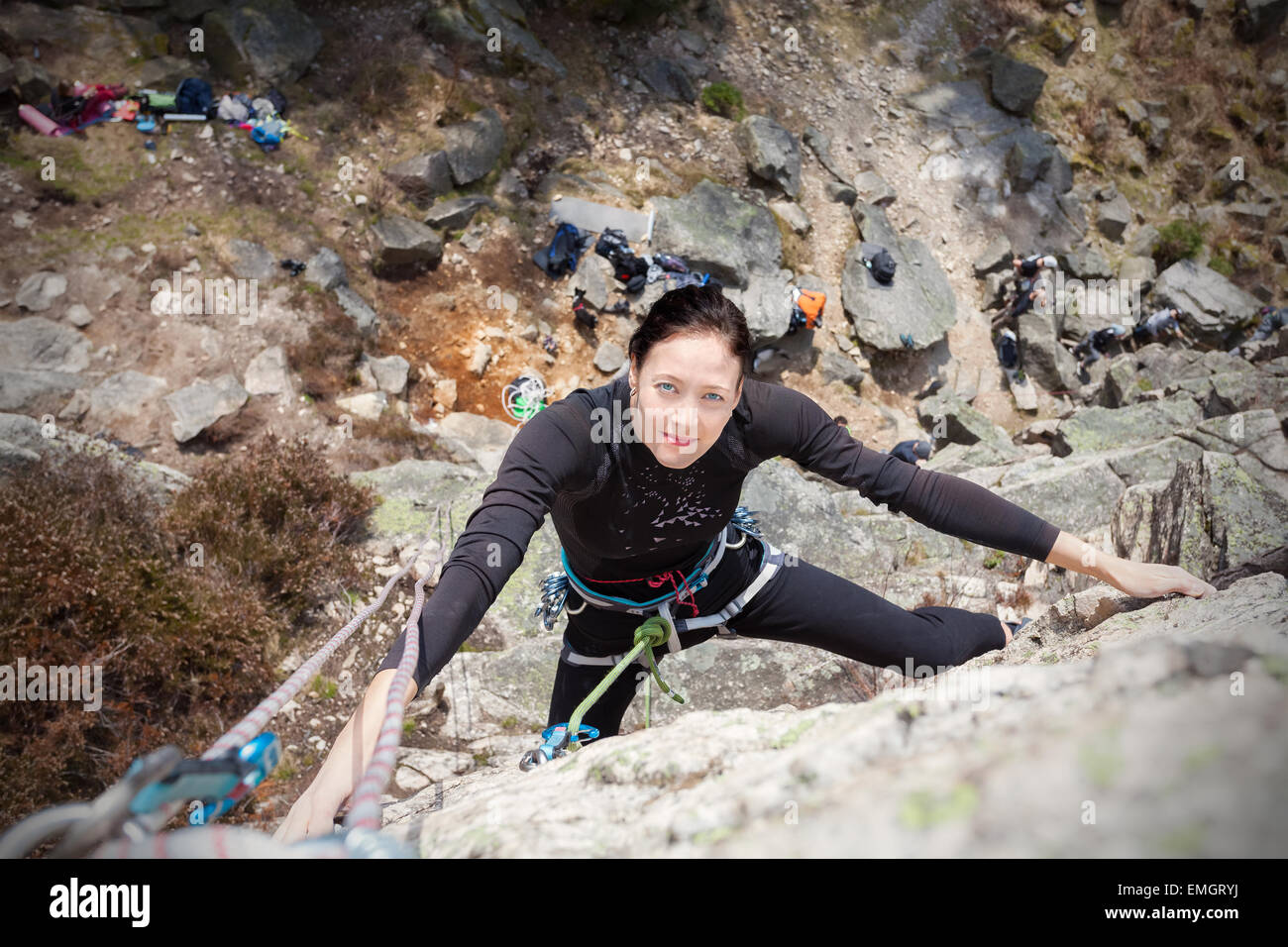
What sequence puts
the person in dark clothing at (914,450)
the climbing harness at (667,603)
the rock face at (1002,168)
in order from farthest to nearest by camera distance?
the rock face at (1002,168), the person in dark clothing at (914,450), the climbing harness at (667,603)

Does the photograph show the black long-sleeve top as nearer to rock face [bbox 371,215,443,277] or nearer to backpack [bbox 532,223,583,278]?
rock face [bbox 371,215,443,277]

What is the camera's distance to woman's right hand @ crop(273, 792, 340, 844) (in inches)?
57.2

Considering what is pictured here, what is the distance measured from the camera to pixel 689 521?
2.76 meters

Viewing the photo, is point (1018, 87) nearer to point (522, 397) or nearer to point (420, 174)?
point (420, 174)

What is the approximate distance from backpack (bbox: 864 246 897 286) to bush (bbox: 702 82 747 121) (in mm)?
4173

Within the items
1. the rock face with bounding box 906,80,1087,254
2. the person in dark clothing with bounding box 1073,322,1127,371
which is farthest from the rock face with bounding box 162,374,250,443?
the person in dark clothing with bounding box 1073,322,1127,371

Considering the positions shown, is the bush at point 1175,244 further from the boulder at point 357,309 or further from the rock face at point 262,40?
the rock face at point 262,40

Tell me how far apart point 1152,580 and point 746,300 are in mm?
10656

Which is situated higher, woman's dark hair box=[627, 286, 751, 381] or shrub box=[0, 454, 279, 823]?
woman's dark hair box=[627, 286, 751, 381]

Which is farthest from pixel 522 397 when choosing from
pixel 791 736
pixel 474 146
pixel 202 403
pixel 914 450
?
pixel 791 736

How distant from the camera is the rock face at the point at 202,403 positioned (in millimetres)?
8141

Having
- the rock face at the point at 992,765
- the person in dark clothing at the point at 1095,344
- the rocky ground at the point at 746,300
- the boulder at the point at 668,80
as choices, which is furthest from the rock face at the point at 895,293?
the rock face at the point at 992,765
